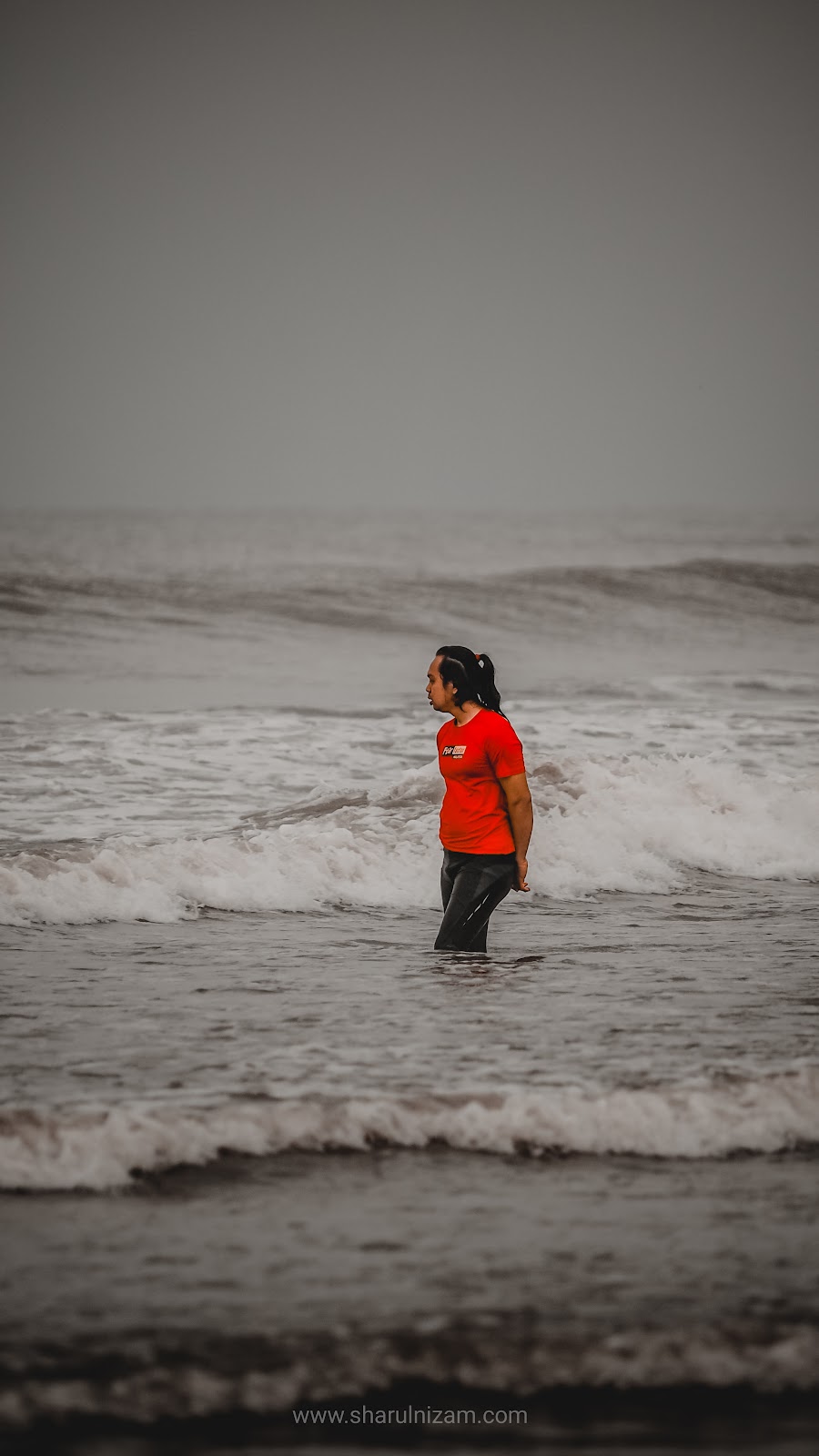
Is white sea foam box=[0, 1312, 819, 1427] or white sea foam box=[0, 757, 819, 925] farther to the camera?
white sea foam box=[0, 757, 819, 925]

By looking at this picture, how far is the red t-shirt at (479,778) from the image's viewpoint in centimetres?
545

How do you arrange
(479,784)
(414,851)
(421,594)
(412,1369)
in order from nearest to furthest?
1. (412,1369)
2. (479,784)
3. (414,851)
4. (421,594)

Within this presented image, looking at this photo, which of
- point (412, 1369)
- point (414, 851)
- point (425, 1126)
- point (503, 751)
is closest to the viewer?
point (412, 1369)

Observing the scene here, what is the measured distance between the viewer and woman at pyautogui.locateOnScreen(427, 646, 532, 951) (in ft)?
17.9

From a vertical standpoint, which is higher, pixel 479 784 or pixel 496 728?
pixel 496 728

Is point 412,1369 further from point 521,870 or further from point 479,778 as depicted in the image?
point 479,778

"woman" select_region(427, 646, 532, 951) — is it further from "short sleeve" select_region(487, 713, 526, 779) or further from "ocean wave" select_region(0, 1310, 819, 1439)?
"ocean wave" select_region(0, 1310, 819, 1439)

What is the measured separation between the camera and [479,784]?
5.54 metres

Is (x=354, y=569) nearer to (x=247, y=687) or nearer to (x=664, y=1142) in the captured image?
(x=247, y=687)

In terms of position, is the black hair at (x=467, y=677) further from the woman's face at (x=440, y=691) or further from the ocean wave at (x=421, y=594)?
the ocean wave at (x=421, y=594)

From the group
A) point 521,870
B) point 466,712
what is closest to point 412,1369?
point 521,870

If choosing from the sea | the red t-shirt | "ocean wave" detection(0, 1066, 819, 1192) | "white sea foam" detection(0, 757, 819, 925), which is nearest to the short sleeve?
the red t-shirt

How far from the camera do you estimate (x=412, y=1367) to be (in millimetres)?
2701

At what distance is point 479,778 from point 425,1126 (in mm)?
1964
